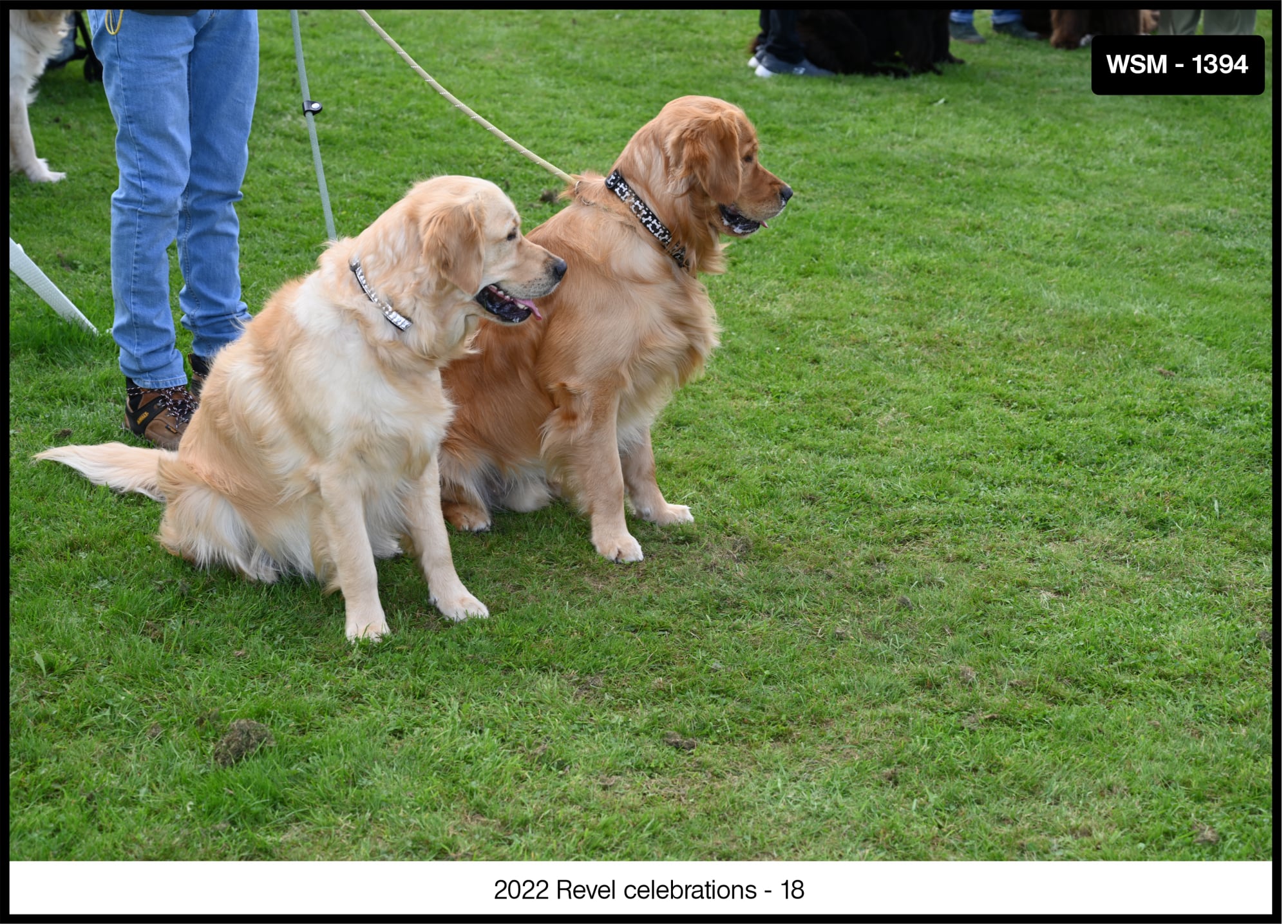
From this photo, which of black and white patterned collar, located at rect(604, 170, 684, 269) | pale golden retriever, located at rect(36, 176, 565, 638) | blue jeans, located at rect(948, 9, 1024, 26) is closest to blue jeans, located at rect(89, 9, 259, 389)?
pale golden retriever, located at rect(36, 176, 565, 638)

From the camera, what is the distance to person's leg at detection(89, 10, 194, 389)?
13.1 feet

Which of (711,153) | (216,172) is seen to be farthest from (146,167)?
(711,153)

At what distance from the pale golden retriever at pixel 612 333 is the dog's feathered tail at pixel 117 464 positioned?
3.70 ft

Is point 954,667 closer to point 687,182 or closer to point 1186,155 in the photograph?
point 687,182

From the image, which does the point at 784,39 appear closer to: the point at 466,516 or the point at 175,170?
the point at 175,170

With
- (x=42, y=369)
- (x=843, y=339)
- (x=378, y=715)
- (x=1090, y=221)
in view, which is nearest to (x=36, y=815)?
(x=378, y=715)

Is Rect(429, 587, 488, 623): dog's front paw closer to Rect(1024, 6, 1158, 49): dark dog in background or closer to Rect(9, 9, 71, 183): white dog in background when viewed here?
Rect(9, 9, 71, 183): white dog in background

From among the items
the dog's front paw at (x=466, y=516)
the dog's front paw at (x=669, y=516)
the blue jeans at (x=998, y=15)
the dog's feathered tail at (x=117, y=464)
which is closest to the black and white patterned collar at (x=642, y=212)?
the dog's front paw at (x=669, y=516)

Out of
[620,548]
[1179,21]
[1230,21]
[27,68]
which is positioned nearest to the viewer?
[620,548]

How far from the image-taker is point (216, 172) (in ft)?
15.0

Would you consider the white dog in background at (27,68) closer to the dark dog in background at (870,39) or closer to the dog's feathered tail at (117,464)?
the dog's feathered tail at (117,464)

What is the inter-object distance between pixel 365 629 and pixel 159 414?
5.59 feet

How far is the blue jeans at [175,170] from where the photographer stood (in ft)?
13.3

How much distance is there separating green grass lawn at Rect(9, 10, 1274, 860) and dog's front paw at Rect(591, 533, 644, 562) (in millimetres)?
108
